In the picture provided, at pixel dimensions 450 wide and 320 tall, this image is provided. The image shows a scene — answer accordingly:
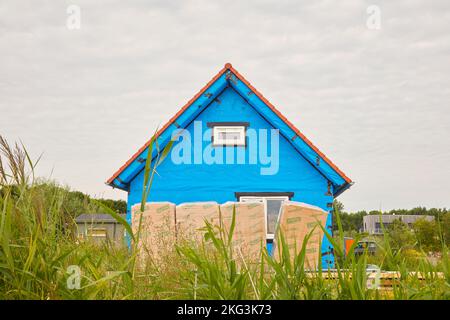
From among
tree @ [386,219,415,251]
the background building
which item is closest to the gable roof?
the background building

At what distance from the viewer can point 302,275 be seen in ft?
8.21

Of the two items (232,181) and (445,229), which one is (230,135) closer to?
(232,181)

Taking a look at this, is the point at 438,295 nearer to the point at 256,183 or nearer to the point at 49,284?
the point at 49,284

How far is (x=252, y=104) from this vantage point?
1350 cm

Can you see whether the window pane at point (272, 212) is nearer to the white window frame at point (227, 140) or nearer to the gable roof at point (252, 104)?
the gable roof at point (252, 104)

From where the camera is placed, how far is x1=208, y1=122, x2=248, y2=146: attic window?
1339cm

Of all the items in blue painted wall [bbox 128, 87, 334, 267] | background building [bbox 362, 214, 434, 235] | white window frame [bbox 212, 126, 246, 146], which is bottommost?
background building [bbox 362, 214, 434, 235]

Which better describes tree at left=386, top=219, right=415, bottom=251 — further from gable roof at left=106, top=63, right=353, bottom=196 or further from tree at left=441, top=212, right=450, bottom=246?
gable roof at left=106, top=63, right=353, bottom=196

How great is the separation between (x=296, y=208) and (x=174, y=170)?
6.25 meters

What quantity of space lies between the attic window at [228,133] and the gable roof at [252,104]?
642 mm

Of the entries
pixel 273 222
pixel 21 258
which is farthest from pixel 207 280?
pixel 273 222

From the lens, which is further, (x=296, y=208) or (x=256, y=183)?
(x=256, y=183)

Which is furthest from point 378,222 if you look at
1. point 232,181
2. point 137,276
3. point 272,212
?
point 232,181
